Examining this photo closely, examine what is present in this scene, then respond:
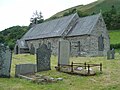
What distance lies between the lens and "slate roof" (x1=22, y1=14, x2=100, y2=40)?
40.8 m

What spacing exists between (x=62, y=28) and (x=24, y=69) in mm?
27049

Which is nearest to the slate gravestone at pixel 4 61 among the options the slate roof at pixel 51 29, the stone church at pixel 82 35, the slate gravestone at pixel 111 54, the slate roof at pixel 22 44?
the slate gravestone at pixel 111 54

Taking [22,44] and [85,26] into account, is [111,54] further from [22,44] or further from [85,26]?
[22,44]

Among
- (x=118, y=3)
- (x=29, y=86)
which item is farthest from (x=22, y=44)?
(x=118, y=3)

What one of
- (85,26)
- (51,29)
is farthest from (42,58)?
(51,29)

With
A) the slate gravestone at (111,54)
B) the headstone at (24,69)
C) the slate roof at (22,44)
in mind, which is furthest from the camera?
the slate roof at (22,44)

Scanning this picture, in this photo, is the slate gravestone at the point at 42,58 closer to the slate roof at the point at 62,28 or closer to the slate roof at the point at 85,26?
the slate roof at the point at 85,26

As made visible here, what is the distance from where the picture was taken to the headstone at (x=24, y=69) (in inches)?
677

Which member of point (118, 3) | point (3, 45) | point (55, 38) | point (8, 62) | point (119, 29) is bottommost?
point (8, 62)

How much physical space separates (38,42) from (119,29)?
3004cm

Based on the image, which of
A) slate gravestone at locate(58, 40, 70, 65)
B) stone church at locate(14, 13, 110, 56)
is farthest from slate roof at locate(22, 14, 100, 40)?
slate gravestone at locate(58, 40, 70, 65)

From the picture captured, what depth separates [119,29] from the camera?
72.6 metres

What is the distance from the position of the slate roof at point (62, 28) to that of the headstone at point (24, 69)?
22162mm

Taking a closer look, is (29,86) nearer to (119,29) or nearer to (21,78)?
(21,78)
